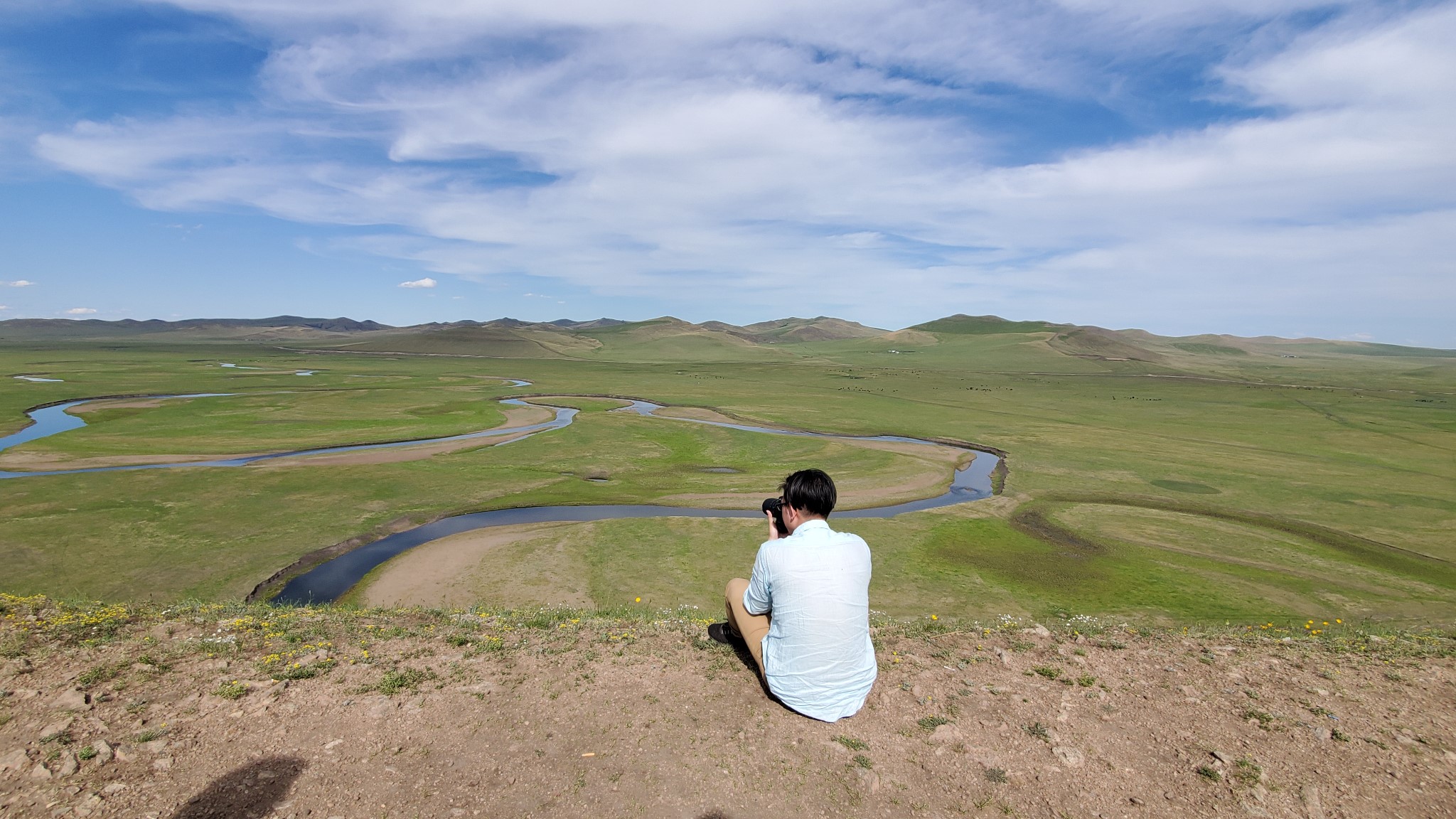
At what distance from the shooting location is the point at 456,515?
35.9 metres

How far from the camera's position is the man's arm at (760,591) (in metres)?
7.82

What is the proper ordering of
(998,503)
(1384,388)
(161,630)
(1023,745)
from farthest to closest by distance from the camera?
(1384,388) < (998,503) < (161,630) < (1023,745)

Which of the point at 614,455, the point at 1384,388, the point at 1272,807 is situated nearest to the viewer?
the point at 1272,807

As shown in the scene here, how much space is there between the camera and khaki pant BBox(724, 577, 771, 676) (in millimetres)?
8602

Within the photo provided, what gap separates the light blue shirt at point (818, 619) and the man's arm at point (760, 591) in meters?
0.01

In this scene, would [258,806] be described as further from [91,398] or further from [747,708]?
[91,398]

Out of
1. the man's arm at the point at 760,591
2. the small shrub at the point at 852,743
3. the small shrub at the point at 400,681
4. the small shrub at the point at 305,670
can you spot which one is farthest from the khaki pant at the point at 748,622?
the small shrub at the point at 305,670

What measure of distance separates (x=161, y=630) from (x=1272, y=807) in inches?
610

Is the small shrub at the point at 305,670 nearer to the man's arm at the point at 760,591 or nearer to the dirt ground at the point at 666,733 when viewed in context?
the dirt ground at the point at 666,733

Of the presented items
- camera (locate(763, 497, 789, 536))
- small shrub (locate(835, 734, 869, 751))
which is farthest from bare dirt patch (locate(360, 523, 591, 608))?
small shrub (locate(835, 734, 869, 751))

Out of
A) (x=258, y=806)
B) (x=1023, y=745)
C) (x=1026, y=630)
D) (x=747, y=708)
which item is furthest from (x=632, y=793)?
(x=1026, y=630)

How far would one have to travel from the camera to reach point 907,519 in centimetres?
3581

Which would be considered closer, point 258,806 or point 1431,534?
point 258,806

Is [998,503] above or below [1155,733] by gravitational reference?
below
